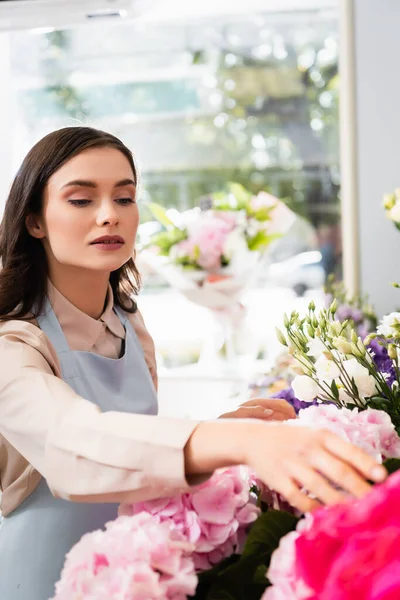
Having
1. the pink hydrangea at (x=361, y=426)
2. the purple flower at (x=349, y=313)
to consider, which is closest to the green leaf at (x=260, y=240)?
the purple flower at (x=349, y=313)

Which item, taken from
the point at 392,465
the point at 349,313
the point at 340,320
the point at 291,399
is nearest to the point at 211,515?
the point at 392,465

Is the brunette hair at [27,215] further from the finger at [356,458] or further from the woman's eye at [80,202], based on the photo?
the finger at [356,458]

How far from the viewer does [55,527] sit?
3.13ft

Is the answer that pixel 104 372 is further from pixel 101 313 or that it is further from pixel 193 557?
pixel 193 557

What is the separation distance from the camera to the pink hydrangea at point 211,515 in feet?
1.92

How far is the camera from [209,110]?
296 cm

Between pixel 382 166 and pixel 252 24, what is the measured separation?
95 centimetres

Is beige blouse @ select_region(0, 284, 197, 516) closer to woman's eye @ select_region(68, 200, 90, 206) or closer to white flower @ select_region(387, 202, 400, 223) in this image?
woman's eye @ select_region(68, 200, 90, 206)

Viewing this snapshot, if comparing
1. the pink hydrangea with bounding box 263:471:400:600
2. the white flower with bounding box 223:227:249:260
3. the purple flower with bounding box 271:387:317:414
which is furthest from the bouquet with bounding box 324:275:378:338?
the pink hydrangea with bounding box 263:471:400:600

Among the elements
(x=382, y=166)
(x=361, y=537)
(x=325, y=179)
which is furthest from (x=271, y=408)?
(x=325, y=179)

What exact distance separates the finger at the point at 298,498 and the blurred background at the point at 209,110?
225 cm

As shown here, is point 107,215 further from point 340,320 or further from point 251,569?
point 340,320

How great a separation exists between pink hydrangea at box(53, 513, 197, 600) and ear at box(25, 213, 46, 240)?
2.04 ft

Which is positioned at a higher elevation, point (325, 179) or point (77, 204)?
point (77, 204)
